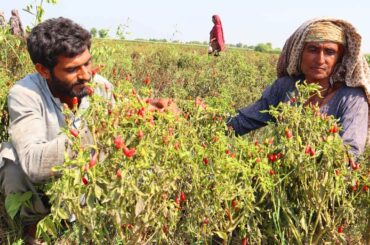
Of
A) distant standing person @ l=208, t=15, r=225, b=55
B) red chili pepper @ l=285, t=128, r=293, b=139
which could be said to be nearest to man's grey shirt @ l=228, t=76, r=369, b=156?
red chili pepper @ l=285, t=128, r=293, b=139

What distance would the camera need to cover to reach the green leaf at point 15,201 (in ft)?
9.09

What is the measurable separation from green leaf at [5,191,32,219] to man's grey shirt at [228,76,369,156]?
5.05 feet

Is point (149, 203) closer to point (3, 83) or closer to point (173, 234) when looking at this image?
point (173, 234)

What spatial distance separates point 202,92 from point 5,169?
4259 millimetres

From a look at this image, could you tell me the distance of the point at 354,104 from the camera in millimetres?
2988

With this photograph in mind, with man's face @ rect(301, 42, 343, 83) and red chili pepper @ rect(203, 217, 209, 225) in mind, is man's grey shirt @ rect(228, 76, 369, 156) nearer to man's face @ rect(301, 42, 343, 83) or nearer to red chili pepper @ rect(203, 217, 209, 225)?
man's face @ rect(301, 42, 343, 83)

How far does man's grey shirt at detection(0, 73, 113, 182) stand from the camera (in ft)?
8.09

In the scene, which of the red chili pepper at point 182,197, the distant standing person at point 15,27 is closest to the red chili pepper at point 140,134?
the red chili pepper at point 182,197

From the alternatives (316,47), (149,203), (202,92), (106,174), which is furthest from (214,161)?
(202,92)

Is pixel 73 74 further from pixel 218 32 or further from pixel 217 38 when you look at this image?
pixel 218 32

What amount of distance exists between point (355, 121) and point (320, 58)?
488 mm

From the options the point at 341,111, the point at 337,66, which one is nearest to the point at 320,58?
the point at 337,66

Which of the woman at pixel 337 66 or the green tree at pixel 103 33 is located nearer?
the woman at pixel 337 66

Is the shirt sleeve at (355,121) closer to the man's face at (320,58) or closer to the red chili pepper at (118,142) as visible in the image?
the man's face at (320,58)
